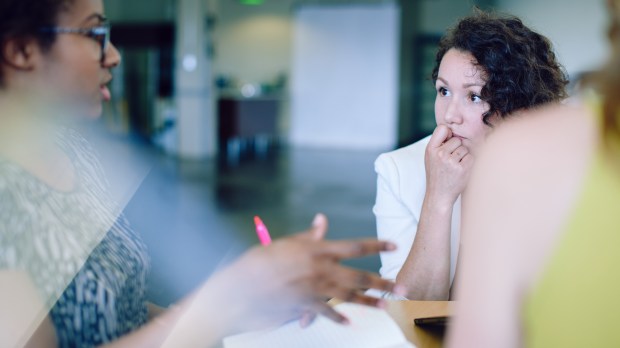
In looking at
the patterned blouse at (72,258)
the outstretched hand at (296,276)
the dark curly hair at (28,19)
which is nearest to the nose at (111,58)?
the dark curly hair at (28,19)


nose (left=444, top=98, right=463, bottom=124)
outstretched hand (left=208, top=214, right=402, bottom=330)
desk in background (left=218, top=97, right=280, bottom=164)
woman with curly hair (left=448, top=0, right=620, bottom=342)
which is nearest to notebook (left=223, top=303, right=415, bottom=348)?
outstretched hand (left=208, top=214, right=402, bottom=330)

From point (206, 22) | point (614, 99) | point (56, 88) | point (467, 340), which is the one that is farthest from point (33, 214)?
point (206, 22)

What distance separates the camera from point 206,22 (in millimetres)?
10602

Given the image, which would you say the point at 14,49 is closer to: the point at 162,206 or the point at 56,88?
the point at 56,88

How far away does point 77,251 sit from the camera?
117cm

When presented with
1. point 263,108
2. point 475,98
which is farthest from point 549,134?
point 263,108

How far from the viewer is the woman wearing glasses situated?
0.90 m

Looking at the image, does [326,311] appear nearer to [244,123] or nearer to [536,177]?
[536,177]

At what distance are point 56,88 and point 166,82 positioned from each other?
10114 mm

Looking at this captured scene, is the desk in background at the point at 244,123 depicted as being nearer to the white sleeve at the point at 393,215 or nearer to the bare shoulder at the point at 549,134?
the white sleeve at the point at 393,215

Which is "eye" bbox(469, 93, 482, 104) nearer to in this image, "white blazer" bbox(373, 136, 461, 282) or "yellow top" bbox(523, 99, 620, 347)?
"white blazer" bbox(373, 136, 461, 282)

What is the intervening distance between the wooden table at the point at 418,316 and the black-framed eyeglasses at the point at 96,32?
0.83 meters

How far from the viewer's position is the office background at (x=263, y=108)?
17.7ft

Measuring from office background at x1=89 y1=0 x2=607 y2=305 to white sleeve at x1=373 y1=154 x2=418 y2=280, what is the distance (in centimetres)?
175
